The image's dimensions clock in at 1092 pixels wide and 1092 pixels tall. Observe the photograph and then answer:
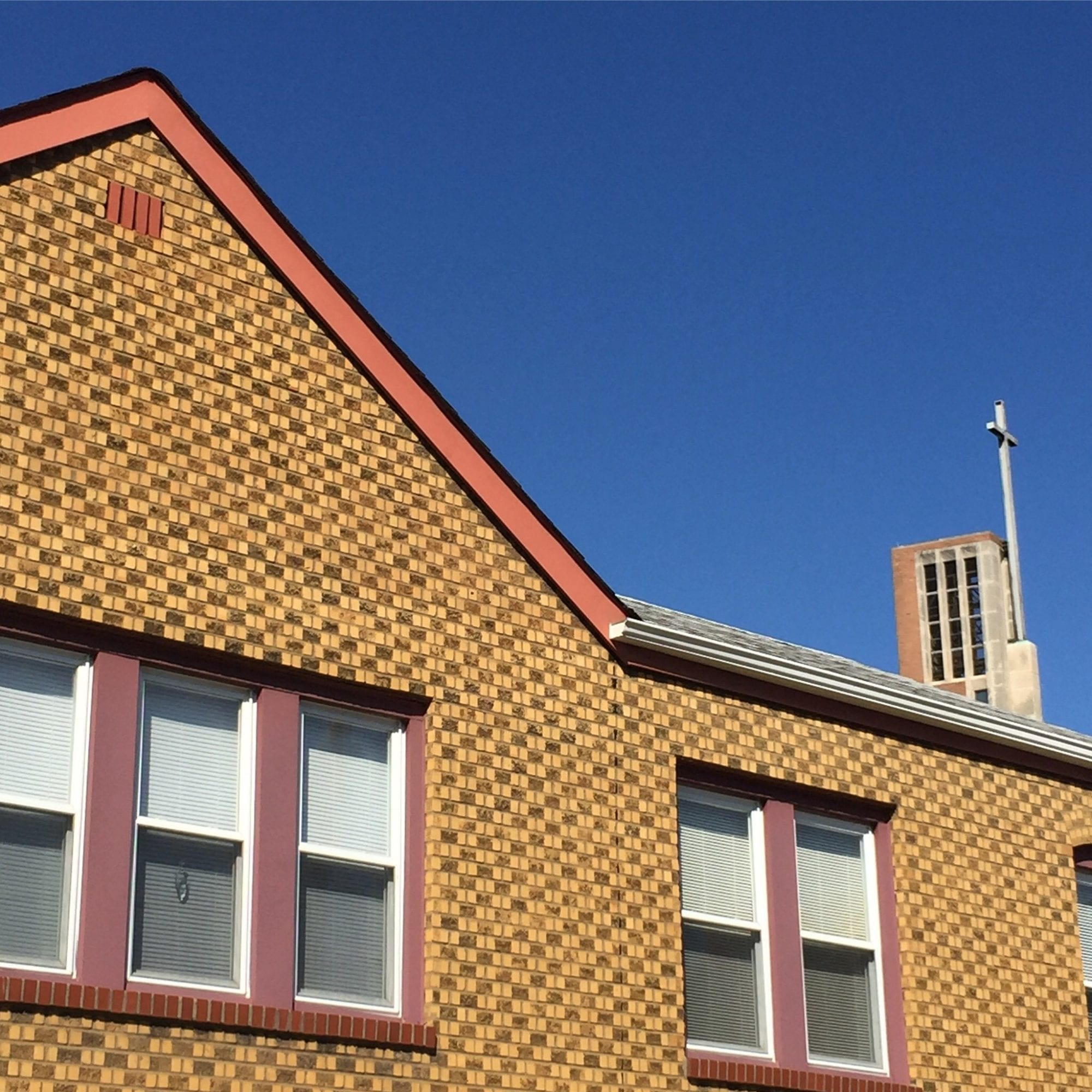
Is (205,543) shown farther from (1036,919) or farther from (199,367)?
(1036,919)

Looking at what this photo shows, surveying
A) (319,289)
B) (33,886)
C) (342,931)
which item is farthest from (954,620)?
(33,886)

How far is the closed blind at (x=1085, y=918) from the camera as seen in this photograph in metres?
16.0

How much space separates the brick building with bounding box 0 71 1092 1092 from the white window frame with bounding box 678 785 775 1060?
0.03 m

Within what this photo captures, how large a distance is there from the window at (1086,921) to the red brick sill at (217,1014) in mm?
7087

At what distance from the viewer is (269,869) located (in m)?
11.1

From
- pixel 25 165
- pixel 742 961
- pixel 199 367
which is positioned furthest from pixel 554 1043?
pixel 25 165

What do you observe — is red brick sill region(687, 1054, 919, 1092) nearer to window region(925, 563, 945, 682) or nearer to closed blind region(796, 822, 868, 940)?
closed blind region(796, 822, 868, 940)

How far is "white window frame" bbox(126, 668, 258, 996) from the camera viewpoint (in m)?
10.5

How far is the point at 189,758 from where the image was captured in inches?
435

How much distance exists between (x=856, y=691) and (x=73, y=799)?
669 centimetres

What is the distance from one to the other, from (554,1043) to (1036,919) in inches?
212

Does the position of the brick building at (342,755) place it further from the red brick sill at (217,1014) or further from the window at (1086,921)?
the window at (1086,921)

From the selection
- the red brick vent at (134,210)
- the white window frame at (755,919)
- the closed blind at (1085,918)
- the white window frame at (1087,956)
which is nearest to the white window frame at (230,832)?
the red brick vent at (134,210)

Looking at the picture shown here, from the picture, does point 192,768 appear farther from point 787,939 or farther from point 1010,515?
point 1010,515
